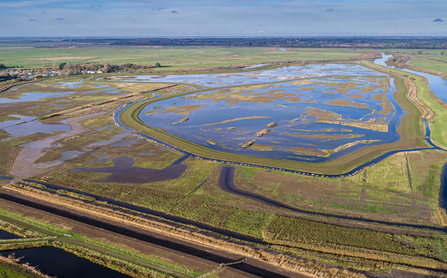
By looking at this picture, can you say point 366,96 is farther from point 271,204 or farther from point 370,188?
point 271,204

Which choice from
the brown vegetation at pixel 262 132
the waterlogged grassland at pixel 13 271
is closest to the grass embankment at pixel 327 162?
the brown vegetation at pixel 262 132

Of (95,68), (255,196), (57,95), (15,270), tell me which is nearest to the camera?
(15,270)

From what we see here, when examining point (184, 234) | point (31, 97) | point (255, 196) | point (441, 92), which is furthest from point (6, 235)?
point (441, 92)

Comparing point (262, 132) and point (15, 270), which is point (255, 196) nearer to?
point (262, 132)

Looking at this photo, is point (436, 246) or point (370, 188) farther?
point (370, 188)

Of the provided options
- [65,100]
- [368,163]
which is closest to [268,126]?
[368,163]

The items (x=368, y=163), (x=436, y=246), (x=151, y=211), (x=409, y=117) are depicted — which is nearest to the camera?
(x=436, y=246)
